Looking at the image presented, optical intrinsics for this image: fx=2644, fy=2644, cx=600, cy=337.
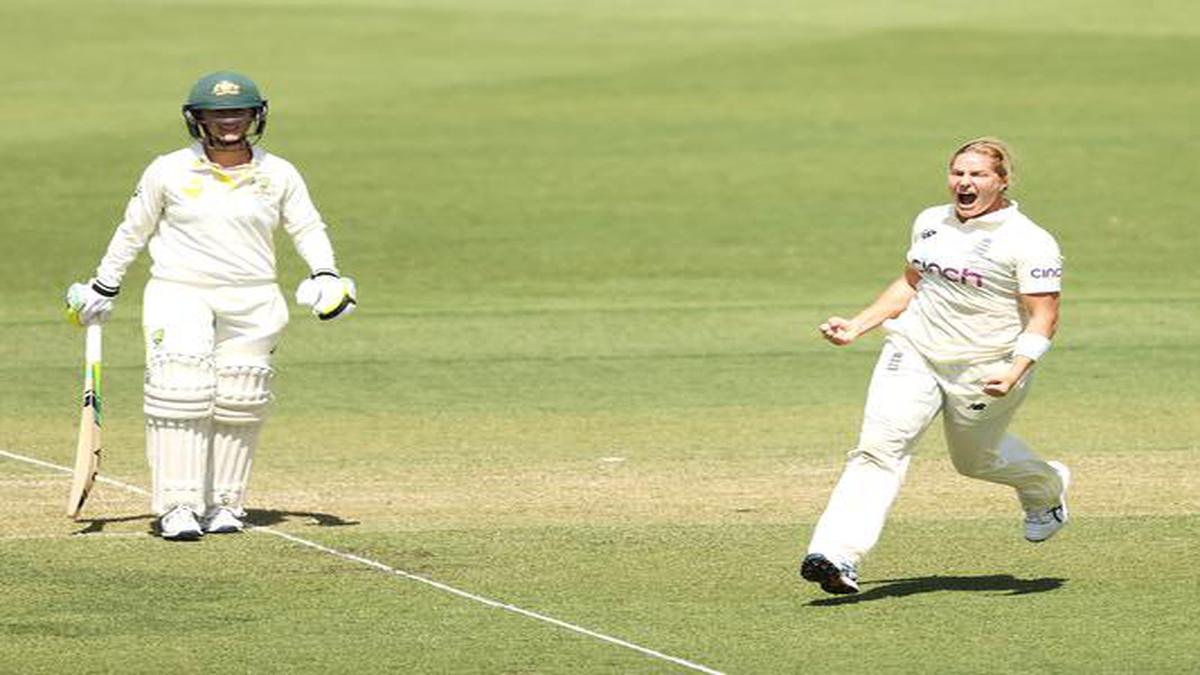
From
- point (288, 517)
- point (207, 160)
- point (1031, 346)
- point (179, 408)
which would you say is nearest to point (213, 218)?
point (207, 160)

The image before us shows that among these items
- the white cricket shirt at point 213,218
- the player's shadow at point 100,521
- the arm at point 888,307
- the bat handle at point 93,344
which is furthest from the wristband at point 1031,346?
the bat handle at point 93,344

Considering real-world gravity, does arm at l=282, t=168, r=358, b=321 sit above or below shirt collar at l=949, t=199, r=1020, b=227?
below

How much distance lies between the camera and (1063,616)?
10.0 meters

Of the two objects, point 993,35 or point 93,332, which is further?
point 993,35

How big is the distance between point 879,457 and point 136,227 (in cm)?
376

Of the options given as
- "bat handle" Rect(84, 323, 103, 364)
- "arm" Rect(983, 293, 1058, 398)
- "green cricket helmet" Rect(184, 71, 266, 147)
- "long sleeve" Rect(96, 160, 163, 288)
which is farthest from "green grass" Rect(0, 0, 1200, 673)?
"green cricket helmet" Rect(184, 71, 266, 147)

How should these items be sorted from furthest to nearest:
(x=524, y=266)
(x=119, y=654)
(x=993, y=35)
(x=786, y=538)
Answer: (x=993, y=35) < (x=524, y=266) < (x=786, y=538) < (x=119, y=654)

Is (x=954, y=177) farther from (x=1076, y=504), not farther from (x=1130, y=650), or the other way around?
(x=1076, y=504)

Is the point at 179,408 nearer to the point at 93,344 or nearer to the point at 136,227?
the point at 93,344

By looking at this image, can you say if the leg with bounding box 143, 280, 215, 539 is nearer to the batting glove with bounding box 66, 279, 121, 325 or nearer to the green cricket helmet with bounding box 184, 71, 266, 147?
the batting glove with bounding box 66, 279, 121, 325

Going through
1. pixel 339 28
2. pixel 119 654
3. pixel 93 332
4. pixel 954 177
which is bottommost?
pixel 119 654

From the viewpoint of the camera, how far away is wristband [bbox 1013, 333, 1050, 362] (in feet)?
33.5

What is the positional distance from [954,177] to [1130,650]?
6.66ft

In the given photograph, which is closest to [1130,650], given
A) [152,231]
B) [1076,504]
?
[1076,504]
